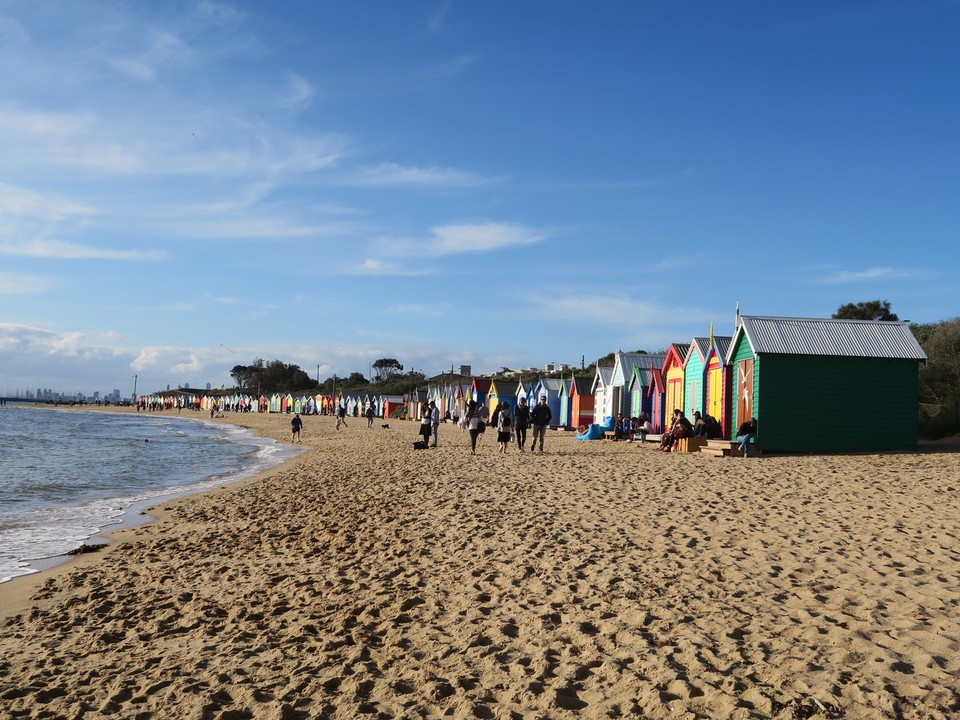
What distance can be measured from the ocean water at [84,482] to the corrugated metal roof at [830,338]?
14.6 m

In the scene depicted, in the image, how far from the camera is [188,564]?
9102mm

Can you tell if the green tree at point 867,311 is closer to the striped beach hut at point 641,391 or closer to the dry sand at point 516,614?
the striped beach hut at point 641,391

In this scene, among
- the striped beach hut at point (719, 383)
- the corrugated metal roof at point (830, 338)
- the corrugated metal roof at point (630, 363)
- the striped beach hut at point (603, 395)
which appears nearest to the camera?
the corrugated metal roof at point (830, 338)

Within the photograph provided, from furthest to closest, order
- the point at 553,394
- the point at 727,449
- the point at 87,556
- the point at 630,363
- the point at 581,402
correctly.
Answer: the point at 553,394
the point at 581,402
the point at 630,363
the point at 727,449
the point at 87,556

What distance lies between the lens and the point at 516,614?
6.38 metres

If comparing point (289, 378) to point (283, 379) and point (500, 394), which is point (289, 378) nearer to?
point (283, 379)

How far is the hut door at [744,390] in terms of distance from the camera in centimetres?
2091

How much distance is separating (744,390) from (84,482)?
1762 cm

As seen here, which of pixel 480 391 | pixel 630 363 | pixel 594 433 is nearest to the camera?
pixel 594 433

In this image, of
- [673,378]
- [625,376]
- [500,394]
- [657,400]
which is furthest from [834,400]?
[500,394]

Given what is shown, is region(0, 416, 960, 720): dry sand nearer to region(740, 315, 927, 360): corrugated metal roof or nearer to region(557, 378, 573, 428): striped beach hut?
region(740, 315, 927, 360): corrugated metal roof

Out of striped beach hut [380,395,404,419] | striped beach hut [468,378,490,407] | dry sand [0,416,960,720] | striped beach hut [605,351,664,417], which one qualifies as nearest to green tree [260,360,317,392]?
striped beach hut [380,395,404,419]

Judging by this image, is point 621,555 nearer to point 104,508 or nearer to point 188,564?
point 188,564

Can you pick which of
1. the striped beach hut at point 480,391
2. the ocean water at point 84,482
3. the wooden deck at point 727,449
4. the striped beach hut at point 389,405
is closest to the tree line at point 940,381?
the wooden deck at point 727,449
